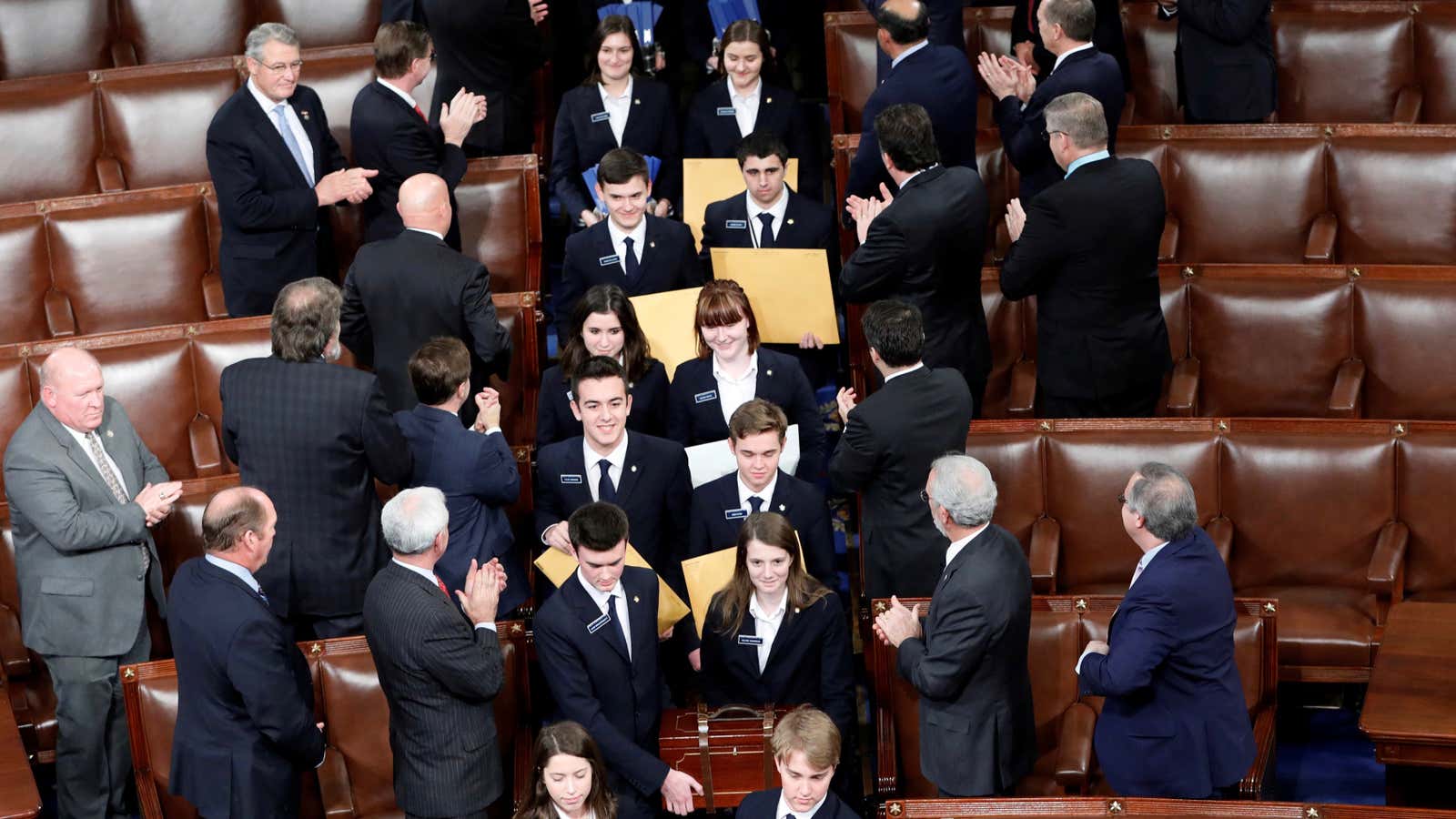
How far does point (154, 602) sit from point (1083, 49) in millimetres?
3190

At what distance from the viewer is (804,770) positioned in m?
3.64

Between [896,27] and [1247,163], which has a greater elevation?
[896,27]

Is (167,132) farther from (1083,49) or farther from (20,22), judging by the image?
(1083,49)

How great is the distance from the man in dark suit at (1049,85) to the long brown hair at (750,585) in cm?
173

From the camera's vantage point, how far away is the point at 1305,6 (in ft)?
21.2

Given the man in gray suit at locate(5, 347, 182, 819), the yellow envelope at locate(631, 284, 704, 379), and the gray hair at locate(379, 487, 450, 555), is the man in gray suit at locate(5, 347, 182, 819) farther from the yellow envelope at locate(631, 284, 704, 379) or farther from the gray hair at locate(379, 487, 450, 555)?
the yellow envelope at locate(631, 284, 704, 379)

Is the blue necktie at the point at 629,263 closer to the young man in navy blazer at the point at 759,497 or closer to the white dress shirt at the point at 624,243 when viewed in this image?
the white dress shirt at the point at 624,243

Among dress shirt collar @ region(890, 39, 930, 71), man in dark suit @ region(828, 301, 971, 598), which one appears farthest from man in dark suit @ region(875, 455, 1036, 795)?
dress shirt collar @ region(890, 39, 930, 71)

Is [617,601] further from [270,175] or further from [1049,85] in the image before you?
[1049,85]

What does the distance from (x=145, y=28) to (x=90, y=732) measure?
340 centimetres

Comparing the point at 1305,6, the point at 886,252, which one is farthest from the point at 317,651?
the point at 1305,6

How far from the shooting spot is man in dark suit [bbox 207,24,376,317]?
5.18 meters

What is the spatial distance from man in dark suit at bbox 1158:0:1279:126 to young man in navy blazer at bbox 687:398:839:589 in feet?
7.65

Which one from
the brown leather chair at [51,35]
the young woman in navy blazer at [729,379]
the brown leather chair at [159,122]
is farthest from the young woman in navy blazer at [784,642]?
the brown leather chair at [51,35]
